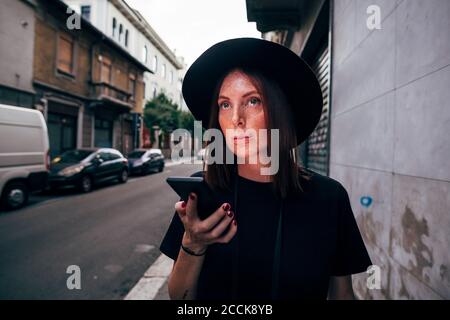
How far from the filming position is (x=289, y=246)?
98cm

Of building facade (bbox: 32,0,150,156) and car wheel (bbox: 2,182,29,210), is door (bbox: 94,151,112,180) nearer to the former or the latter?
car wheel (bbox: 2,182,29,210)

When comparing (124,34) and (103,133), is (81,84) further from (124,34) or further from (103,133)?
(124,34)

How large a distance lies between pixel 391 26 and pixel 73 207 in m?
7.49

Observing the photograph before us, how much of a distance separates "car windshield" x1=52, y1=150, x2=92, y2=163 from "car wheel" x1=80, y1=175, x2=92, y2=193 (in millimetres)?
807

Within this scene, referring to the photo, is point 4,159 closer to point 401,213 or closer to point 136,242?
point 136,242

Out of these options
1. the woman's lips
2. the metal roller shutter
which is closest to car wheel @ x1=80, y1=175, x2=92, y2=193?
the metal roller shutter

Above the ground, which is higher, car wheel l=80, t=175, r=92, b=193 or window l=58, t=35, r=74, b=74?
window l=58, t=35, r=74, b=74

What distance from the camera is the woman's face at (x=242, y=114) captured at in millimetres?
997

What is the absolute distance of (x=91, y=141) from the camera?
16.2 m

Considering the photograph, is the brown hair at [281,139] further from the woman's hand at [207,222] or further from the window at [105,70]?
the window at [105,70]

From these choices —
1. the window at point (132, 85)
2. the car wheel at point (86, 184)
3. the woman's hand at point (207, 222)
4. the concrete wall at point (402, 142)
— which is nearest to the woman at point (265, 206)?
the woman's hand at point (207, 222)

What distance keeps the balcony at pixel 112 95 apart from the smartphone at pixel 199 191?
662 inches

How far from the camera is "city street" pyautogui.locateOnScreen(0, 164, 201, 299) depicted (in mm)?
3119
